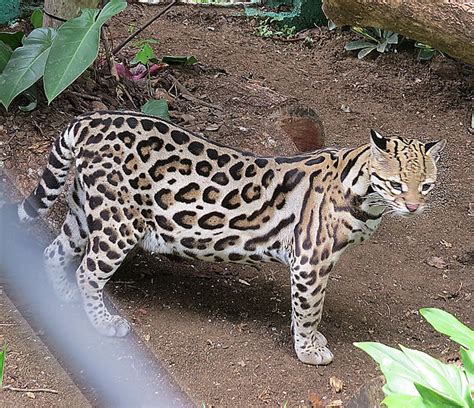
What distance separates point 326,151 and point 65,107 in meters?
1.93

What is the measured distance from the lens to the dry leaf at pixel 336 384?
3.82 meters

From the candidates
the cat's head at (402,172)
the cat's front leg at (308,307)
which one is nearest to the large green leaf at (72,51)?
the cat's front leg at (308,307)

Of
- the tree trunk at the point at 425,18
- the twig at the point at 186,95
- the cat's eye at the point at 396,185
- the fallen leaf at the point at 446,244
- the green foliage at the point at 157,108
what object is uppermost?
the tree trunk at the point at 425,18

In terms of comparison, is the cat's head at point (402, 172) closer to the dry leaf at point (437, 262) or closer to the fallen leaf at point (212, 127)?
the dry leaf at point (437, 262)

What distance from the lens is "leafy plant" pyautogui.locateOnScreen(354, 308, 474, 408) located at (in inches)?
66.6

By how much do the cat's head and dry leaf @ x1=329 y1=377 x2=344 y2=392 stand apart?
0.91 m

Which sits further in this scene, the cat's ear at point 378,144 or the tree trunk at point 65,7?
the tree trunk at point 65,7

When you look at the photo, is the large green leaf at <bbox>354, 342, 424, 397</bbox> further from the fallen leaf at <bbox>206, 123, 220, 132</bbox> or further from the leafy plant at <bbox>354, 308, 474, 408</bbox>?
the fallen leaf at <bbox>206, 123, 220, 132</bbox>

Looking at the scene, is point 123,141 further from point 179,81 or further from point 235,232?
point 179,81

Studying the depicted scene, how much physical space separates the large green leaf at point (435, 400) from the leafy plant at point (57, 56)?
3.14 metres

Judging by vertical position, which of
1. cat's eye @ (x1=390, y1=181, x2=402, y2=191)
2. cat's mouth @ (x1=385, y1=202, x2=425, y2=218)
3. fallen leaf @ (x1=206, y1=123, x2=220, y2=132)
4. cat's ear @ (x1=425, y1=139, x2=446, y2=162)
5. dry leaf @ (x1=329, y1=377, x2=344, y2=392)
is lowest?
dry leaf @ (x1=329, y1=377, x2=344, y2=392)

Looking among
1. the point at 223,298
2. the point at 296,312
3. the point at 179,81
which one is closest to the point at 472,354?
the point at 296,312

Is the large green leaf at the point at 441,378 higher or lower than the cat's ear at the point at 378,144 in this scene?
higher

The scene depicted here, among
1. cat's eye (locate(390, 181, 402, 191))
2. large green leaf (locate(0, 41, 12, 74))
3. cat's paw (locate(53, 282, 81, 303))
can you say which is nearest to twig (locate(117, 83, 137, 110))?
large green leaf (locate(0, 41, 12, 74))
